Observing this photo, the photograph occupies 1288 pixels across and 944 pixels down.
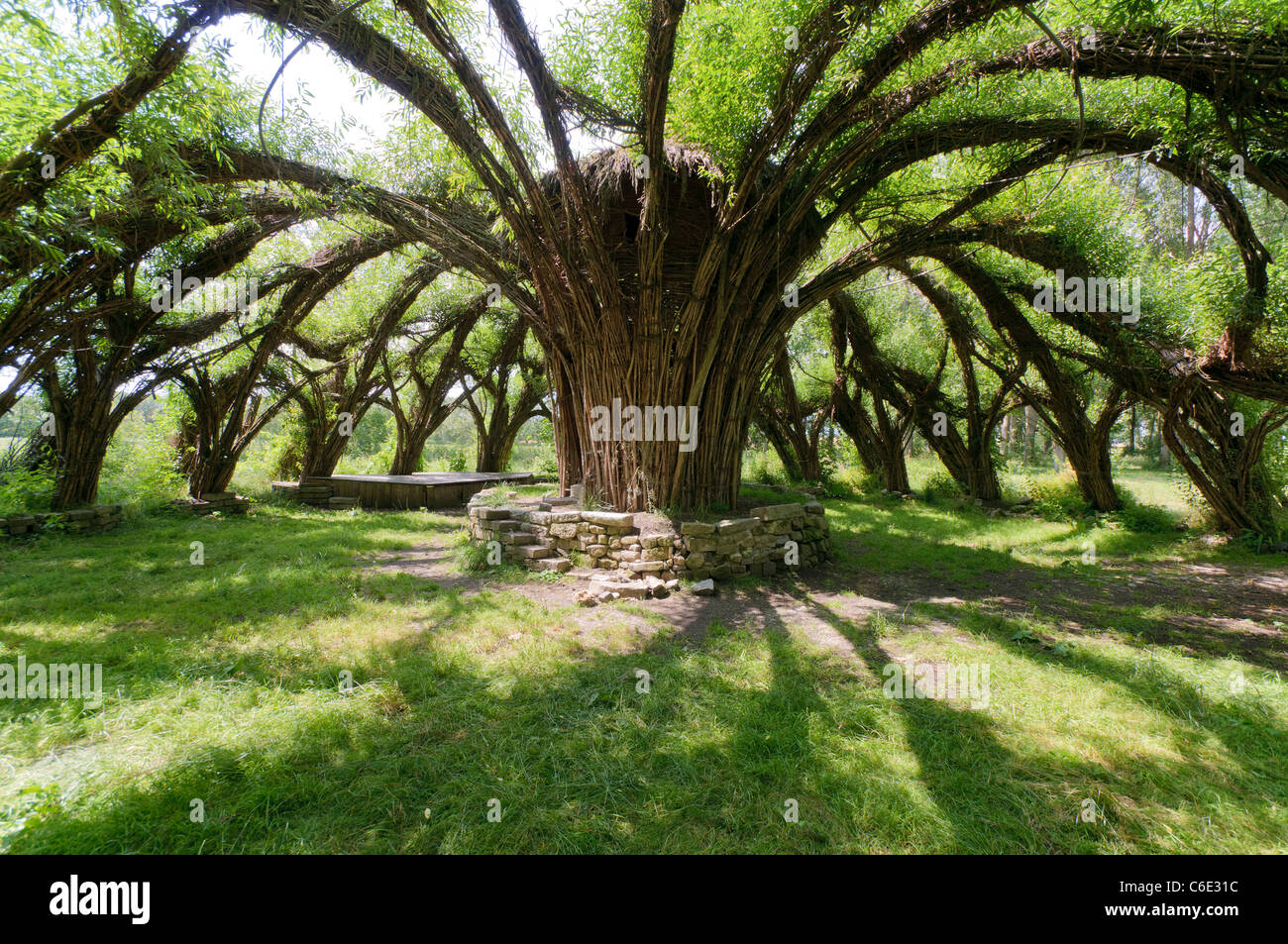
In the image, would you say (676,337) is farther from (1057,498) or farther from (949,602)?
(1057,498)

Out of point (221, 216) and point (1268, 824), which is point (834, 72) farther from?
point (221, 216)

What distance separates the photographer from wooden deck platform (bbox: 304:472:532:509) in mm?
12703

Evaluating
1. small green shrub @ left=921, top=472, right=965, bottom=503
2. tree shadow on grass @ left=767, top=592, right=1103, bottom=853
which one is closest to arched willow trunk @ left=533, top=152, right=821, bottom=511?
tree shadow on grass @ left=767, top=592, right=1103, bottom=853

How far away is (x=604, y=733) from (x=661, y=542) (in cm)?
303

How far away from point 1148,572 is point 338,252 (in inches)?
536

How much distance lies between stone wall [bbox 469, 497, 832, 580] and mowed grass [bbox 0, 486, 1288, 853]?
95 centimetres

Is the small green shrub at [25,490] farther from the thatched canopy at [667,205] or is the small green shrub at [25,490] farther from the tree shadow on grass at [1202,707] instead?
the tree shadow on grass at [1202,707]

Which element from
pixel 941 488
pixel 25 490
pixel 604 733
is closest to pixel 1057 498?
pixel 941 488

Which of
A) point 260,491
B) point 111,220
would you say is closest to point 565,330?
point 111,220

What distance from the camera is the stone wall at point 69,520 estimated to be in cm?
722

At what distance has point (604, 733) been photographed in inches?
108

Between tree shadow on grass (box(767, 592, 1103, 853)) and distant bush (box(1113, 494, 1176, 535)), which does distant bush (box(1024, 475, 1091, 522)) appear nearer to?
distant bush (box(1113, 494, 1176, 535))

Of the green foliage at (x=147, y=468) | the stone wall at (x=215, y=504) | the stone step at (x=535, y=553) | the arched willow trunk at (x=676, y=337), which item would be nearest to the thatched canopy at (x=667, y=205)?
the arched willow trunk at (x=676, y=337)
